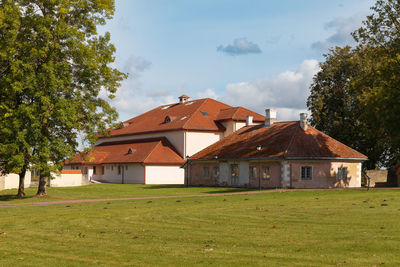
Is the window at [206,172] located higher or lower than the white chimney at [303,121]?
lower

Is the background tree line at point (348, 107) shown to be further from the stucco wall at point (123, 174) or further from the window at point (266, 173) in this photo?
the stucco wall at point (123, 174)

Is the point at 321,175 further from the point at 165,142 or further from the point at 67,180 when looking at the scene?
the point at 165,142

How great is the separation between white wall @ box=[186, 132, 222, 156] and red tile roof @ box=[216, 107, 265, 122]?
2.76 m

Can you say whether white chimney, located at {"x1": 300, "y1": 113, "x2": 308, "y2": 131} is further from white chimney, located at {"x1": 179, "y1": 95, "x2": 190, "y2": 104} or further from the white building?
white chimney, located at {"x1": 179, "y1": 95, "x2": 190, "y2": 104}

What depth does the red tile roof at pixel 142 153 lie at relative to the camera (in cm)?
6631

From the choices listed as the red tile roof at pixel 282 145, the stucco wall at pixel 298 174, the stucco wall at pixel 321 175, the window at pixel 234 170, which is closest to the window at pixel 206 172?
the red tile roof at pixel 282 145

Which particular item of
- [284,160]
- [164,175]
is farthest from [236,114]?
[284,160]

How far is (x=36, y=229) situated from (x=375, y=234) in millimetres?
10064

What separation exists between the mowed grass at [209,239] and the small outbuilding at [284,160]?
25225 mm

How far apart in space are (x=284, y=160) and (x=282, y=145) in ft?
6.74

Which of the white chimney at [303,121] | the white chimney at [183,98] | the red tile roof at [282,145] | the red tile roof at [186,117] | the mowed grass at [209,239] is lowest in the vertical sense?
the mowed grass at [209,239]

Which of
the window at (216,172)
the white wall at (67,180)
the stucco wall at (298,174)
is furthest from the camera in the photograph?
the white wall at (67,180)

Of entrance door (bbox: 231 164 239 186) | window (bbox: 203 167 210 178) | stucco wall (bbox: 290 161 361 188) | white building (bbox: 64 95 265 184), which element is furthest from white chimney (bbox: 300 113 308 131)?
white building (bbox: 64 95 265 184)

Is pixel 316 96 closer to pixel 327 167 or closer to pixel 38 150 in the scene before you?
pixel 327 167
